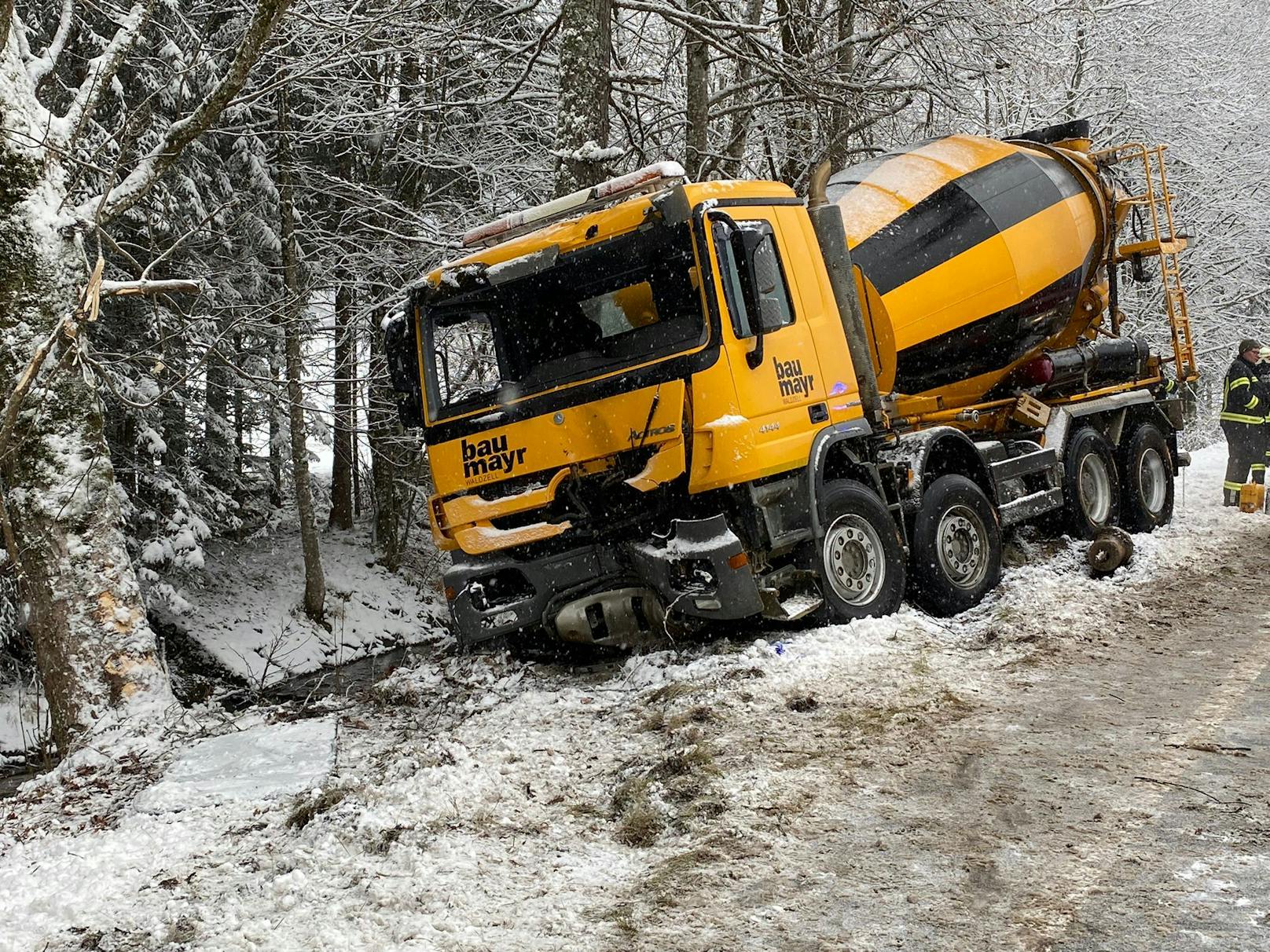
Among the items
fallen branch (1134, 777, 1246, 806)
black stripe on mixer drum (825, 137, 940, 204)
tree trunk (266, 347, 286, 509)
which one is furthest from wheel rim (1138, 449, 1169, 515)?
tree trunk (266, 347, 286, 509)

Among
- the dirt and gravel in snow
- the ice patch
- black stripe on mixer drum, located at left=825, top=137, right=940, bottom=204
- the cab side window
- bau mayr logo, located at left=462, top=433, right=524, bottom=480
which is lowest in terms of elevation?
the dirt and gravel in snow

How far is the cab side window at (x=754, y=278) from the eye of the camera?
21.1 feet

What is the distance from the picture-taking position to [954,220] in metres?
8.73

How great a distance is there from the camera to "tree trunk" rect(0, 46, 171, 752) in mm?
6164

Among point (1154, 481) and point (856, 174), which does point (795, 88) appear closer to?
point (856, 174)

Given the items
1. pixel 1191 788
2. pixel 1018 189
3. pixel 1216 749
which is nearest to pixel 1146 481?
pixel 1018 189

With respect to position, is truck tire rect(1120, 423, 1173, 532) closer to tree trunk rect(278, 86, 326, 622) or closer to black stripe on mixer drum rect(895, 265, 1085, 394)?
black stripe on mixer drum rect(895, 265, 1085, 394)

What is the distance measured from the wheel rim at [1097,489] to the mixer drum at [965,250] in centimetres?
132

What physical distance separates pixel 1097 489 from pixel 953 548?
126 inches

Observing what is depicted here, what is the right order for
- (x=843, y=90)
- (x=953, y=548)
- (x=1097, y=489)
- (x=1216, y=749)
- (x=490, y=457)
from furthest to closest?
(x=843, y=90) → (x=1097, y=489) → (x=953, y=548) → (x=490, y=457) → (x=1216, y=749)

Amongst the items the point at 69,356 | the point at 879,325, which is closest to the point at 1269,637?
the point at 879,325

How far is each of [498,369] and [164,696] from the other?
111 inches

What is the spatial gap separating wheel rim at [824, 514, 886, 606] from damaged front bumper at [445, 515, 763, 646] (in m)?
0.80

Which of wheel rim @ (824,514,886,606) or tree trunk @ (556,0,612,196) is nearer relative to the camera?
wheel rim @ (824,514,886,606)
